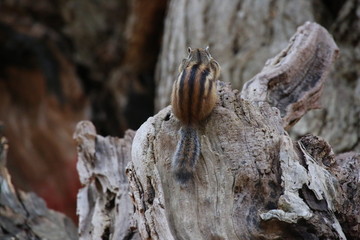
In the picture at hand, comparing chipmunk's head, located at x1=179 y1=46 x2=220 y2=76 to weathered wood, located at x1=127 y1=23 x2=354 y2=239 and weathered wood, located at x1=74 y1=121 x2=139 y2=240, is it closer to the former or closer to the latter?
weathered wood, located at x1=127 y1=23 x2=354 y2=239

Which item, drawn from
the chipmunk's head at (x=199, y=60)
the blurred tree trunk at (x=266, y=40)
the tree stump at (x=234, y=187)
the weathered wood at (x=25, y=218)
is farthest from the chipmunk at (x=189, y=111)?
the blurred tree trunk at (x=266, y=40)

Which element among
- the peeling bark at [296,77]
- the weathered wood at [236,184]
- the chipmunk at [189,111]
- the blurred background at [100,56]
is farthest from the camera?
the blurred background at [100,56]

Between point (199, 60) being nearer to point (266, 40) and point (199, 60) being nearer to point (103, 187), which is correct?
point (103, 187)

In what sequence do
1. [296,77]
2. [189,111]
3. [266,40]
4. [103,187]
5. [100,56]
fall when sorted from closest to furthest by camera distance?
[189,111], [103,187], [296,77], [266,40], [100,56]

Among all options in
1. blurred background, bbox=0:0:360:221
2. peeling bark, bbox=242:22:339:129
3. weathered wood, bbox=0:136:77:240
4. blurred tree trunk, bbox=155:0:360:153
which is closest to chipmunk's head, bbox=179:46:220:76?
peeling bark, bbox=242:22:339:129

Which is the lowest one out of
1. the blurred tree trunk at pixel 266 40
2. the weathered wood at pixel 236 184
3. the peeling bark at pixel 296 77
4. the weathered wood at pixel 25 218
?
the weathered wood at pixel 236 184

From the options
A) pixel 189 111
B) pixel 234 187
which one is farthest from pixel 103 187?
pixel 234 187

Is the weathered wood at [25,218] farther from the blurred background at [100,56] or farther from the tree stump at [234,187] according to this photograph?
the blurred background at [100,56]
